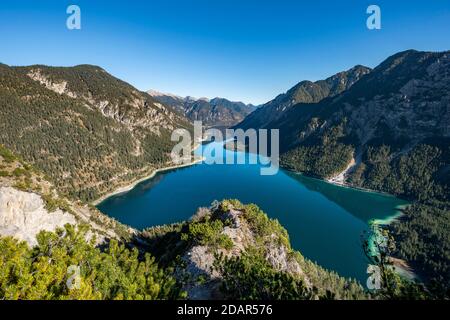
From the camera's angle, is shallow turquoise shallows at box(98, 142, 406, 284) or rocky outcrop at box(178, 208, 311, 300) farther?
shallow turquoise shallows at box(98, 142, 406, 284)

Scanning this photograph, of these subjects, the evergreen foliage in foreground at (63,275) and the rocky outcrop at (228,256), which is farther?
the rocky outcrop at (228,256)

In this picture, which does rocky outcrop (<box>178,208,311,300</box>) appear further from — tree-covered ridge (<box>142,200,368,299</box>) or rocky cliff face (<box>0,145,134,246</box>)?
rocky cliff face (<box>0,145,134,246</box>)

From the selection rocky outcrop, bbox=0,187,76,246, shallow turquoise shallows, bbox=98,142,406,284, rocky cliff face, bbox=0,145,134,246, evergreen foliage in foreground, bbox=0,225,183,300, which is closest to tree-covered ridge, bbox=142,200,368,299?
evergreen foliage in foreground, bbox=0,225,183,300

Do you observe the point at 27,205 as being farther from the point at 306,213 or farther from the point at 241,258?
the point at 306,213

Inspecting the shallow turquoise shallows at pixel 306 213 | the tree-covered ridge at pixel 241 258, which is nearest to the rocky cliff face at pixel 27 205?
the tree-covered ridge at pixel 241 258

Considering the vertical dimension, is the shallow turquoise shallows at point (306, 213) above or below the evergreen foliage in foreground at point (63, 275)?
below

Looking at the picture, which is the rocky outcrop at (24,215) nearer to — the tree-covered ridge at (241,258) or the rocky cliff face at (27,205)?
the rocky cliff face at (27,205)

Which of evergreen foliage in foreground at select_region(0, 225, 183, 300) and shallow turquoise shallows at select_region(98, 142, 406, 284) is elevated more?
evergreen foliage in foreground at select_region(0, 225, 183, 300)
